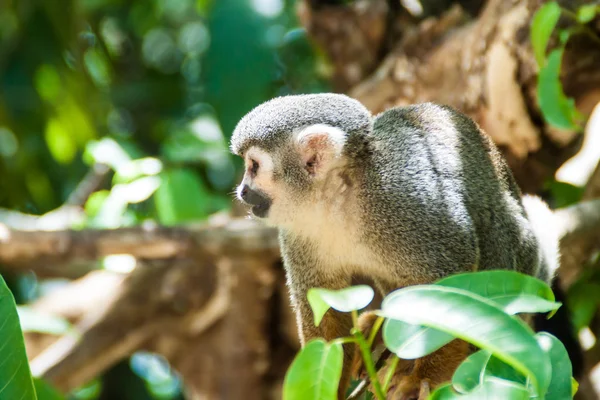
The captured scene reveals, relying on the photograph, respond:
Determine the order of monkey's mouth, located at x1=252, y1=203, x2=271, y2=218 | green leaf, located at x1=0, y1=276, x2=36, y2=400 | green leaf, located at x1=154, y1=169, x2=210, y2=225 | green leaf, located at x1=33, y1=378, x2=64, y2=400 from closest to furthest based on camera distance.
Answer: green leaf, located at x1=0, y1=276, x2=36, y2=400, monkey's mouth, located at x1=252, y1=203, x2=271, y2=218, green leaf, located at x1=33, y1=378, x2=64, y2=400, green leaf, located at x1=154, y1=169, x2=210, y2=225

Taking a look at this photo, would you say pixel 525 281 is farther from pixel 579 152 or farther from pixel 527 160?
pixel 579 152

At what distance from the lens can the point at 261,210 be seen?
80.5 inches

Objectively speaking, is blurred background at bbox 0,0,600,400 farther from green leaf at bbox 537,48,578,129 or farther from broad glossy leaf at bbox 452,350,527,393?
broad glossy leaf at bbox 452,350,527,393

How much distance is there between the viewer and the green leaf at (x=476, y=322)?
Result: 1.02 metres

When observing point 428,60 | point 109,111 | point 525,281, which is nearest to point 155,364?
point 109,111

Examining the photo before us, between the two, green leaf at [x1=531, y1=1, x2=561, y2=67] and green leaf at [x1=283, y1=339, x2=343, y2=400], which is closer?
green leaf at [x1=283, y1=339, x2=343, y2=400]

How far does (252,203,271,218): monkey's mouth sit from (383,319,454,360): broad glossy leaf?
2.93ft

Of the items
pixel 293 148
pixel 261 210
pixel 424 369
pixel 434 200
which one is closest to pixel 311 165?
pixel 293 148

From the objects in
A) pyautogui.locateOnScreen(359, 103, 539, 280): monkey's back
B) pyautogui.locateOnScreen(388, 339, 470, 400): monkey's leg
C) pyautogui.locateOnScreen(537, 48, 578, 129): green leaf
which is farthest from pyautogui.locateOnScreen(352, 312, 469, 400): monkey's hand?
pyautogui.locateOnScreen(537, 48, 578, 129): green leaf

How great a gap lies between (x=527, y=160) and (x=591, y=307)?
0.78 meters

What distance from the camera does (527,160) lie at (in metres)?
3.40

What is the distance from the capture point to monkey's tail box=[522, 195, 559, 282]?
249 centimetres

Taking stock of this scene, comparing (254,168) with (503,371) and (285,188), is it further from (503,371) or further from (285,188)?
(503,371)

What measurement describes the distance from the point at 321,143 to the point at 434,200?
0.33m
